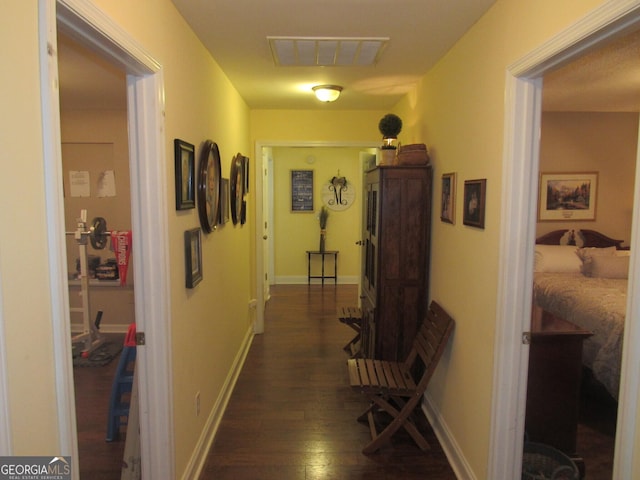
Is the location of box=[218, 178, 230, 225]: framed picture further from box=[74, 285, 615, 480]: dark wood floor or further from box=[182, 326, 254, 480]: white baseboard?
box=[74, 285, 615, 480]: dark wood floor

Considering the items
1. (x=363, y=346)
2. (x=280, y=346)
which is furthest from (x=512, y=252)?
(x=280, y=346)

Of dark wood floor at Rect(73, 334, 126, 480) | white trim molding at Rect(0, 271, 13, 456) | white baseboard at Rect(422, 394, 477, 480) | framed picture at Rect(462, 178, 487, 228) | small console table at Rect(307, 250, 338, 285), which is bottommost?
dark wood floor at Rect(73, 334, 126, 480)

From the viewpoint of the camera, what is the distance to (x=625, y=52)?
8.94ft

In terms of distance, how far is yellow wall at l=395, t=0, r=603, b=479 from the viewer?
72.9 inches

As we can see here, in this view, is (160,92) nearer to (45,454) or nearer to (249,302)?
(45,454)

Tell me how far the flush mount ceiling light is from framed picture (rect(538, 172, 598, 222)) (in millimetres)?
2618

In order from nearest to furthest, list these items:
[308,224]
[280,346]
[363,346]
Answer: [363,346]
[280,346]
[308,224]

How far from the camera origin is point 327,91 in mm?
3600

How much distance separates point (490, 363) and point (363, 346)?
5.97ft

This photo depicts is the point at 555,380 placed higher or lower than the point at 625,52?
lower

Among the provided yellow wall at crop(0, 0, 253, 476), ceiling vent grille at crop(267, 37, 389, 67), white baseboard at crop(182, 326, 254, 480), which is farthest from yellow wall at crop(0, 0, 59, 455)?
ceiling vent grille at crop(267, 37, 389, 67)

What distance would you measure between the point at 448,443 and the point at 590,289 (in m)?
1.90

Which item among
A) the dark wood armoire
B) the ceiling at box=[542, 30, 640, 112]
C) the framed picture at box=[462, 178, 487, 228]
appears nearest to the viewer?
the framed picture at box=[462, 178, 487, 228]

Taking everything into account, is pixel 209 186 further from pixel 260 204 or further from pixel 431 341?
pixel 260 204
